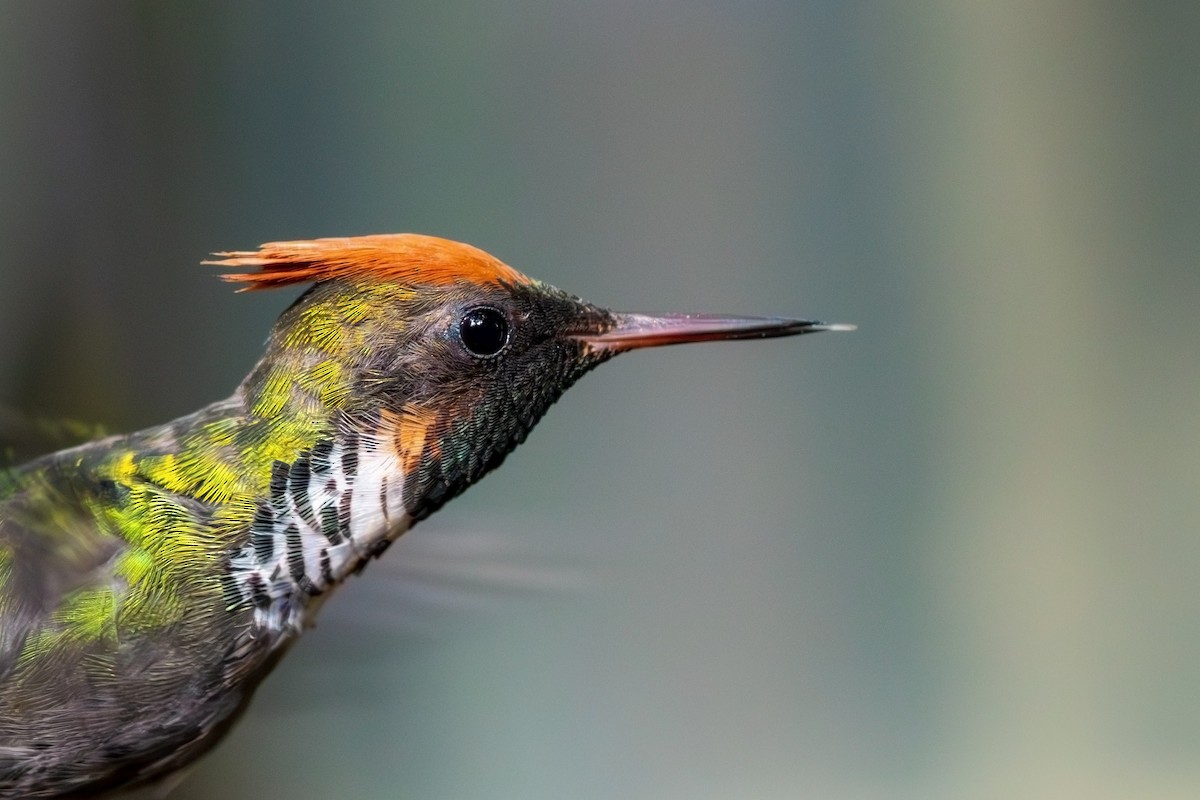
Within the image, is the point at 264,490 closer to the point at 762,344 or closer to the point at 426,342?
the point at 426,342

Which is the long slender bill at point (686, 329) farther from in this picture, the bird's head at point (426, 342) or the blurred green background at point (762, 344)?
the blurred green background at point (762, 344)

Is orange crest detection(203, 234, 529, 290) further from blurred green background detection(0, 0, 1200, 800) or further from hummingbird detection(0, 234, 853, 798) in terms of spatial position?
blurred green background detection(0, 0, 1200, 800)

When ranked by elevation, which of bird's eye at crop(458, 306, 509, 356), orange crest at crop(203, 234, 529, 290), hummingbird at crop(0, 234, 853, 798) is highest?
orange crest at crop(203, 234, 529, 290)

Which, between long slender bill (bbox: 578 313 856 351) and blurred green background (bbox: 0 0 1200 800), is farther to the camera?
blurred green background (bbox: 0 0 1200 800)

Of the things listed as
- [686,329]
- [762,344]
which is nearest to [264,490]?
[686,329]

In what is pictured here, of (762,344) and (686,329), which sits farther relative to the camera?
(762,344)

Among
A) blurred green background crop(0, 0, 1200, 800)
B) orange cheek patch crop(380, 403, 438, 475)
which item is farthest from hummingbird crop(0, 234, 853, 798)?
blurred green background crop(0, 0, 1200, 800)
